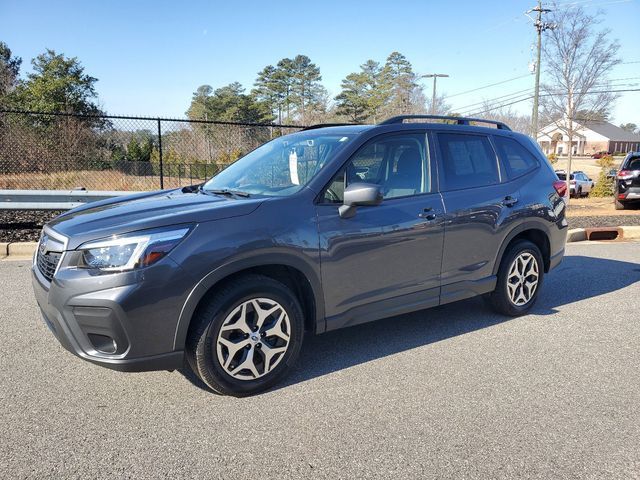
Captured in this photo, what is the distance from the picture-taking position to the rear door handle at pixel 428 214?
4.02 metres

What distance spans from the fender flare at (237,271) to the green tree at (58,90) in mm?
29819

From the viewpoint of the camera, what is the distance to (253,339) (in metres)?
3.28

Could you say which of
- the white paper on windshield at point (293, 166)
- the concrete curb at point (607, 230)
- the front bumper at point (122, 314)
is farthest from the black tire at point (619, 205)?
the front bumper at point (122, 314)

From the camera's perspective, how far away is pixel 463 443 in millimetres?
2789

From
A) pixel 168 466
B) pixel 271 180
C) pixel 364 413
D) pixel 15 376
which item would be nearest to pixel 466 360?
pixel 364 413

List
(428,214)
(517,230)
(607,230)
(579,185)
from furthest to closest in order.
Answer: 1. (579,185)
2. (607,230)
3. (517,230)
4. (428,214)

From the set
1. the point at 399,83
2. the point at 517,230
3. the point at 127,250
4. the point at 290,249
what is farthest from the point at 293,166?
the point at 399,83

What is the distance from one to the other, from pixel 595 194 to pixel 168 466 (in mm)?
24193

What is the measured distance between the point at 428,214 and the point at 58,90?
32.8m

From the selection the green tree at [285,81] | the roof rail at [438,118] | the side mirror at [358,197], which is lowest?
the side mirror at [358,197]

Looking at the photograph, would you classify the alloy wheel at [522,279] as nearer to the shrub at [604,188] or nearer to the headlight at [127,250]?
the headlight at [127,250]

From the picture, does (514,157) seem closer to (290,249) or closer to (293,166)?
(293,166)

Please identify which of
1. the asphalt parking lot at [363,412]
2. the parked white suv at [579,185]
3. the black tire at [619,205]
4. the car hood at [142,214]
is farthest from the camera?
the parked white suv at [579,185]

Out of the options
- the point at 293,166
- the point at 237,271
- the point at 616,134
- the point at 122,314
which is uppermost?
the point at 616,134
